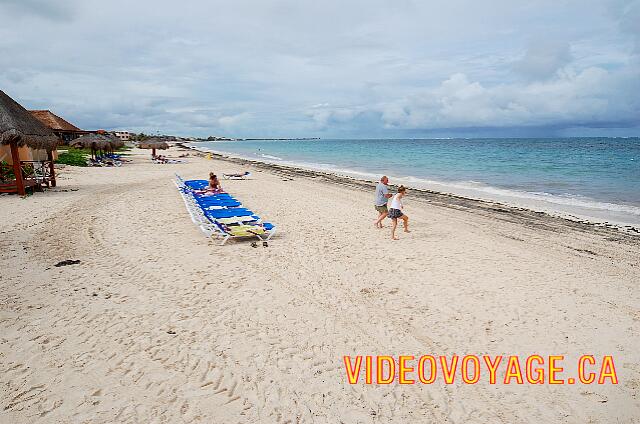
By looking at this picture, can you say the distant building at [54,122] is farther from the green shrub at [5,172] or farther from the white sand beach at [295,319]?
the white sand beach at [295,319]

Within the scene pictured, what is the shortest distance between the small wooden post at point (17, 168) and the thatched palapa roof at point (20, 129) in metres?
0.22

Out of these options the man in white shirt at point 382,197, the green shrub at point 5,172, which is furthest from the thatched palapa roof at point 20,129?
the man in white shirt at point 382,197

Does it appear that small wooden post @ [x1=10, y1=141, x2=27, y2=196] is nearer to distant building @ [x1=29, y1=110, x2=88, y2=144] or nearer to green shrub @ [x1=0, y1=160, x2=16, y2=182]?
green shrub @ [x1=0, y1=160, x2=16, y2=182]

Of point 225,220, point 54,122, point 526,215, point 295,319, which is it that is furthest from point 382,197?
point 54,122

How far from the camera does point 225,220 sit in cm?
895

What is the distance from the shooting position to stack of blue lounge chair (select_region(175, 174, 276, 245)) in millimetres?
8172

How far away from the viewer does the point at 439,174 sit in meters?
26.0

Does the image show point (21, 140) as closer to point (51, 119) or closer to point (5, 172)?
point (5, 172)

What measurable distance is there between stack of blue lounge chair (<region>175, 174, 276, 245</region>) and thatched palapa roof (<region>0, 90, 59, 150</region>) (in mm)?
5821

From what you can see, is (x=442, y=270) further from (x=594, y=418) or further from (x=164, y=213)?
(x=164, y=213)

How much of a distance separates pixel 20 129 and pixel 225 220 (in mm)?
8962


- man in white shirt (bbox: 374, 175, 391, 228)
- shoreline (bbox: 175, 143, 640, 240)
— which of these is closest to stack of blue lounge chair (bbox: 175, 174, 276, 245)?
man in white shirt (bbox: 374, 175, 391, 228)

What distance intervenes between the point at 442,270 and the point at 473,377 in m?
2.94

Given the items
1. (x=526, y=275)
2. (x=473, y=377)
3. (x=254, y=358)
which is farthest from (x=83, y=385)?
(x=526, y=275)
